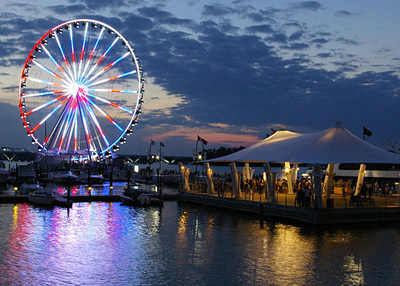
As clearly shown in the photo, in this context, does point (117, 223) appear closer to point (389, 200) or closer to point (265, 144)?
point (265, 144)

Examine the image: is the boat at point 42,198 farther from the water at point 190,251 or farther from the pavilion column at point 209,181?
the pavilion column at point 209,181

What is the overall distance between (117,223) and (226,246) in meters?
9.59

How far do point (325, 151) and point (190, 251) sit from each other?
1239cm

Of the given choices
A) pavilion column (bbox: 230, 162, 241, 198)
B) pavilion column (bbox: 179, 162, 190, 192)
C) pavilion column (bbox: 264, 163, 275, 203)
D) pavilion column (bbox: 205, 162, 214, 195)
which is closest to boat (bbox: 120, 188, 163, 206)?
pavilion column (bbox: 179, 162, 190, 192)

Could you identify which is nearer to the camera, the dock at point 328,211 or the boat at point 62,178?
the dock at point 328,211

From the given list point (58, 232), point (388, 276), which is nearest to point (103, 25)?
point (58, 232)

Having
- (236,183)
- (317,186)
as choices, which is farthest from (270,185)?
(317,186)

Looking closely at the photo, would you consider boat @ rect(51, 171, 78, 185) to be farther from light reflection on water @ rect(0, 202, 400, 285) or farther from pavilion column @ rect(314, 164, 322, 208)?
pavilion column @ rect(314, 164, 322, 208)

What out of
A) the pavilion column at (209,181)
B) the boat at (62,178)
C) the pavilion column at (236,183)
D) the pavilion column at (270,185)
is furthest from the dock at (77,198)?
the boat at (62,178)

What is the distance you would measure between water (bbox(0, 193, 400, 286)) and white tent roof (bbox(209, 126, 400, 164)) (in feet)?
12.9

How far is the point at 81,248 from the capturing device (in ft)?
75.7

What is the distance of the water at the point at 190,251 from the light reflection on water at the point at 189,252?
36 mm

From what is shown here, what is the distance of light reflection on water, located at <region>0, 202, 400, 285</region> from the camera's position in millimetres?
18016

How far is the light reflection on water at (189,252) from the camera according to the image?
59.1 ft
